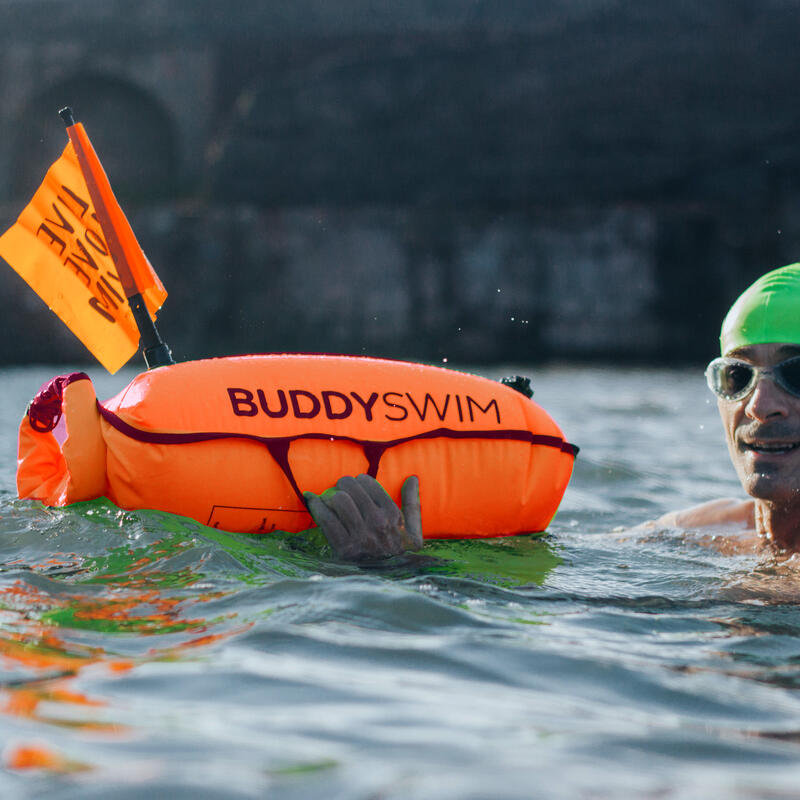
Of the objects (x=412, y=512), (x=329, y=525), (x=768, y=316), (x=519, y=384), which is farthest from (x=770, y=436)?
(x=329, y=525)

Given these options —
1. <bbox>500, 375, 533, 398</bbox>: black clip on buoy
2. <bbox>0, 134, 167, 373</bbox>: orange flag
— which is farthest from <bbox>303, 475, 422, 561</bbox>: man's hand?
→ <bbox>0, 134, 167, 373</bbox>: orange flag

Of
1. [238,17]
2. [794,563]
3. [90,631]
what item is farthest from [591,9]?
[90,631]

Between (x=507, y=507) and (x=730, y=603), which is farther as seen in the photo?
(x=507, y=507)

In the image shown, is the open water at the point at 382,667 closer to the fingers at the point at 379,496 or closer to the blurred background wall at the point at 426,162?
the fingers at the point at 379,496

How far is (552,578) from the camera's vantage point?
370cm

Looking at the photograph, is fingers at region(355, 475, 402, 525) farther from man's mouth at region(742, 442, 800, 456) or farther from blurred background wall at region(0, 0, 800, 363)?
blurred background wall at region(0, 0, 800, 363)

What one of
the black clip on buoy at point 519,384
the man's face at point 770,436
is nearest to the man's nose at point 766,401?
the man's face at point 770,436

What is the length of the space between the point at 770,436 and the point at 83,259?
2569mm

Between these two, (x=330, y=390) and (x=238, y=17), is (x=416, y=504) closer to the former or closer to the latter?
(x=330, y=390)

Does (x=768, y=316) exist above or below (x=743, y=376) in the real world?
above

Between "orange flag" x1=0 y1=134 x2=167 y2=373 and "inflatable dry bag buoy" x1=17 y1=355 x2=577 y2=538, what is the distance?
0.39 m

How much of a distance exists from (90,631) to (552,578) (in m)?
1.57

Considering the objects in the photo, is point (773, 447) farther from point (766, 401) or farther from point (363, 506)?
point (363, 506)

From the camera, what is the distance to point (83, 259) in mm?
4145
